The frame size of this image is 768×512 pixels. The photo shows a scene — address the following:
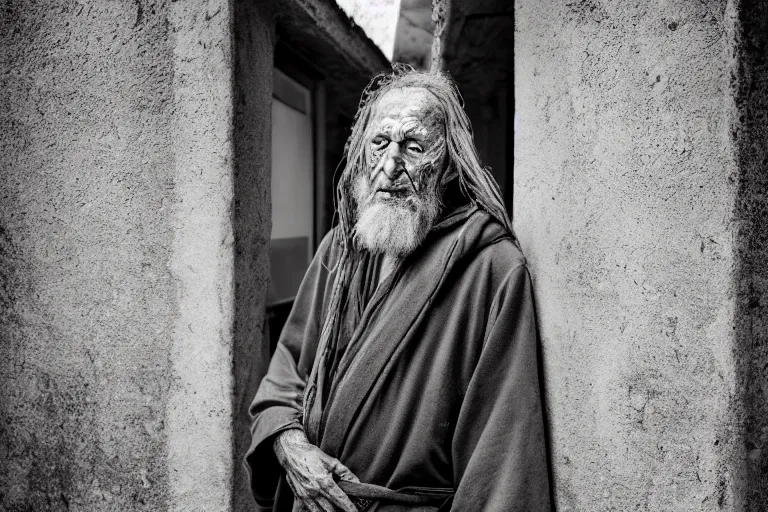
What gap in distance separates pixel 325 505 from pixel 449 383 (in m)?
0.56

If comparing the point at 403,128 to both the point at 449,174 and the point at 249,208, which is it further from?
the point at 249,208

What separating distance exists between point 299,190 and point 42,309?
5.21ft

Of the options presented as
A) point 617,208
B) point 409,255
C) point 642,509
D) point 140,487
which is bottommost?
point 140,487

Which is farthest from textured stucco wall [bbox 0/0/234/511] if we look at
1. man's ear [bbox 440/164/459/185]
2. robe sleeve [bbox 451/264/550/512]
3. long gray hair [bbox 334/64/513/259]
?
robe sleeve [bbox 451/264/550/512]

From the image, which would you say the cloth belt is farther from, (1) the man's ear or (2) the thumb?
(1) the man's ear

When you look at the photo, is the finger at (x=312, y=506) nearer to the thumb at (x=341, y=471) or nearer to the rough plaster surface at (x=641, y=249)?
the thumb at (x=341, y=471)

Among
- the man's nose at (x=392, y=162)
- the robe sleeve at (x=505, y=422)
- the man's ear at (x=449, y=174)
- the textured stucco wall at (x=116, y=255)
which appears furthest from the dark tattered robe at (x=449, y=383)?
the textured stucco wall at (x=116, y=255)

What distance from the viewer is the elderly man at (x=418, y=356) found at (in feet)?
5.13

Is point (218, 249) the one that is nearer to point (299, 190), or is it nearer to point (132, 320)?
point (132, 320)

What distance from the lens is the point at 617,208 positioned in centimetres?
148

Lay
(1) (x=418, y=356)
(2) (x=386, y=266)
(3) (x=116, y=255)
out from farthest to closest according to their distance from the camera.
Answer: (3) (x=116, y=255) → (2) (x=386, y=266) → (1) (x=418, y=356)

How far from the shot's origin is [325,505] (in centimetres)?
167

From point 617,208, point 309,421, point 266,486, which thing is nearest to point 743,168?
point 617,208

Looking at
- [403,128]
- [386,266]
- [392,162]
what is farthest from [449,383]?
[403,128]
